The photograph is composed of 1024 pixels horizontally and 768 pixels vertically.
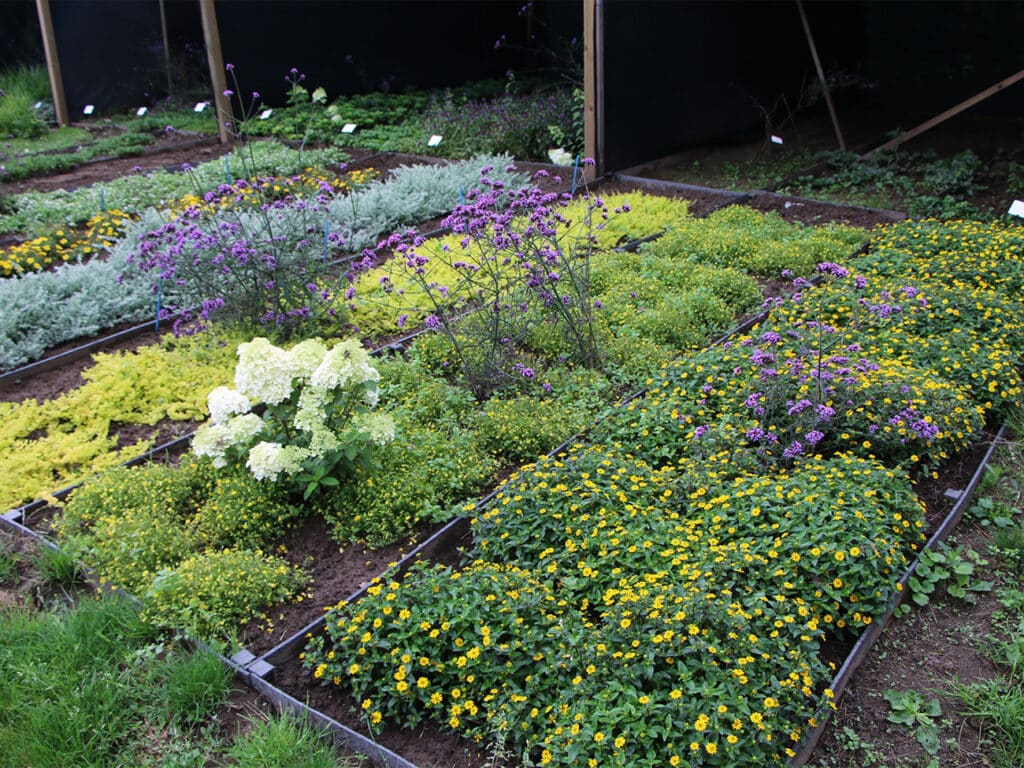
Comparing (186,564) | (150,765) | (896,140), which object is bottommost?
(150,765)

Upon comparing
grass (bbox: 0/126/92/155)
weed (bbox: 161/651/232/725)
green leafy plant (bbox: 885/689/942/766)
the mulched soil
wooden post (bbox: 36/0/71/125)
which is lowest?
green leafy plant (bbox: 885/689/942/766)

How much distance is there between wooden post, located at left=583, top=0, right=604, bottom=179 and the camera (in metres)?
8.59

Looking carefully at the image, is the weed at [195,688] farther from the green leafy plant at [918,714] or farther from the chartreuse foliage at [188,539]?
the green leafy plant at [918,714]

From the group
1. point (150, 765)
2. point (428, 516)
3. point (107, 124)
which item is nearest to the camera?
point (150, 765)

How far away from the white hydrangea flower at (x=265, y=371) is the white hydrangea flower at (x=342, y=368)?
12cm

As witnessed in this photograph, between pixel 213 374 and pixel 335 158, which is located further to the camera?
pixel 335 158

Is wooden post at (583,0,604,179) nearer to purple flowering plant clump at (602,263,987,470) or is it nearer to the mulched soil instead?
purple flowering plant clump at (602,263,987,470)

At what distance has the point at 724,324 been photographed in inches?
223

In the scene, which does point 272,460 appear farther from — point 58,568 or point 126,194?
point 126,194

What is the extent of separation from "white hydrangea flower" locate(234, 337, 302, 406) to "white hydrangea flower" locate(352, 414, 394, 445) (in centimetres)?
35

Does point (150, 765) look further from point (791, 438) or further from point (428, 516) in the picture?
point (791, 438)

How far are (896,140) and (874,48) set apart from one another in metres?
4.51

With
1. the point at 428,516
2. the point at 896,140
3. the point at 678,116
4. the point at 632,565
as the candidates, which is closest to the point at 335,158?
the point at 678,116

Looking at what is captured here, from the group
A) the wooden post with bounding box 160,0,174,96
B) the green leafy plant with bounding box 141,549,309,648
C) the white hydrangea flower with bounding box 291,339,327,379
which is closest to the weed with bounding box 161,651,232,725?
the green leafy plant with bounding box 141,549,309,648
